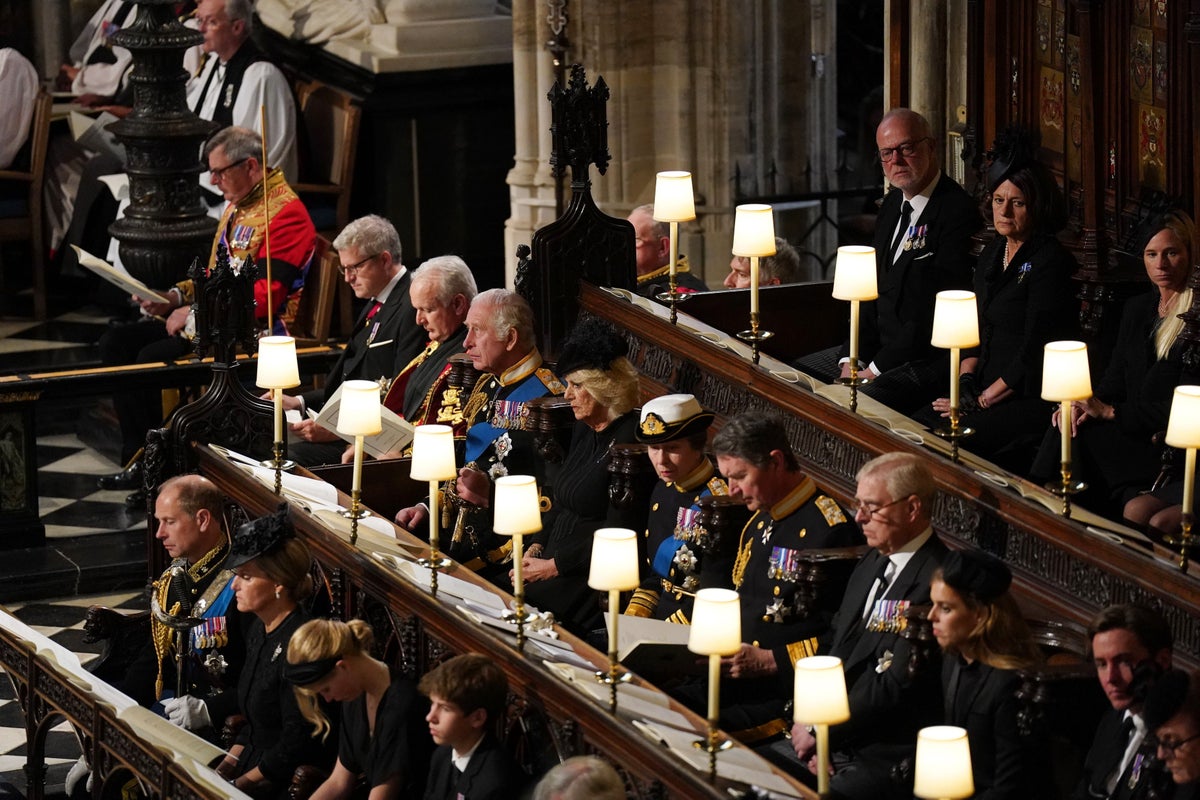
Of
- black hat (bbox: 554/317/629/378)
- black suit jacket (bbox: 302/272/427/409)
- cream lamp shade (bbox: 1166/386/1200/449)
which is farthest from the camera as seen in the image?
black suit jacket (bbox: 302/272/427/409)

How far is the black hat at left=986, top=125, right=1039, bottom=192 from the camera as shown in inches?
319

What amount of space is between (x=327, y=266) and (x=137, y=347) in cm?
101

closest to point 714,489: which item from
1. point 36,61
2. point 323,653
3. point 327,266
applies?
point 323,653

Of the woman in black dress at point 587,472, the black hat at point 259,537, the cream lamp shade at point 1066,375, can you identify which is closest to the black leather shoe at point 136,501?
the woman in black dress at point 587,472

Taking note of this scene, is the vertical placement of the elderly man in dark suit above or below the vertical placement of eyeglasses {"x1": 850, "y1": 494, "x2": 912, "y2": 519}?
above

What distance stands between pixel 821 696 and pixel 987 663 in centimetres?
73

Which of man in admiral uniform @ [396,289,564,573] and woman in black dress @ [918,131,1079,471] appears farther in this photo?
man in admiral uniform @ [396,289,564,573]

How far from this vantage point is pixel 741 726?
253 inches

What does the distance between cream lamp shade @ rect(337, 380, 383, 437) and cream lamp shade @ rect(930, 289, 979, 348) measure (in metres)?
1.79

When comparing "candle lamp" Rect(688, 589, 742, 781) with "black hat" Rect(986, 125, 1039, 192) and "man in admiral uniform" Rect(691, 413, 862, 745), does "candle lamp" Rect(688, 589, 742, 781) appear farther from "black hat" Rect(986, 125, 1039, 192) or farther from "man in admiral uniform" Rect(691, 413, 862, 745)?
"black hat" Rect(986, 125, 1039, 192)

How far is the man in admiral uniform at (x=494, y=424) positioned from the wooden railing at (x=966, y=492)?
18.4 inches

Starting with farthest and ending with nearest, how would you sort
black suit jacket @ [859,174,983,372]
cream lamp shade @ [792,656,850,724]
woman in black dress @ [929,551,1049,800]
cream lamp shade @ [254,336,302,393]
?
black suit jacket @ [859,174,983,372] < cream lamp shade @ [254,336,302,393] < woman in black dress @ [929,551,1049,800] < cream lamp shade @ [792,656,850,724]

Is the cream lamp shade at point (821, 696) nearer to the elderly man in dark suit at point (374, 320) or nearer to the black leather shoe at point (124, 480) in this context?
the elderly man in dark suit at point (374, 320)

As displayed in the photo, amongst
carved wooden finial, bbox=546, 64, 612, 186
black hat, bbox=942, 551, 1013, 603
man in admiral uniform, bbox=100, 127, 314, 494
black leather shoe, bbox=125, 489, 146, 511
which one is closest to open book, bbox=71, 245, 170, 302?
man in admiral uniform, bbox=100, 127, 314, 494
